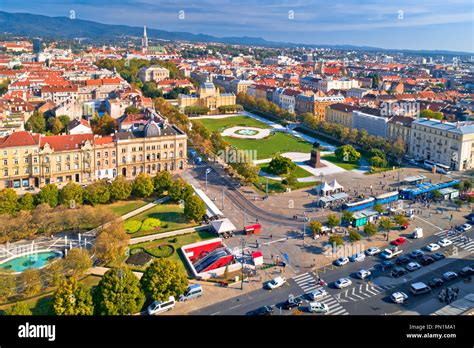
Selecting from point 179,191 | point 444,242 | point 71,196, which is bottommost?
point 444,242

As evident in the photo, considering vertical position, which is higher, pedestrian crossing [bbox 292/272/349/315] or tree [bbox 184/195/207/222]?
tree [bbox 184/195/207/222]

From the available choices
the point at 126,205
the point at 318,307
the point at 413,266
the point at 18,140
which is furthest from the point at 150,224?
the point at 413,266

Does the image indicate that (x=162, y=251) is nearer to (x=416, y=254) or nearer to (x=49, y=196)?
(x=49, y=196)

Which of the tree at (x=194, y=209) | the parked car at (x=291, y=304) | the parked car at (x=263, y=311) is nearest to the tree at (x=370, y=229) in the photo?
the parked car at (x=291, y=304)

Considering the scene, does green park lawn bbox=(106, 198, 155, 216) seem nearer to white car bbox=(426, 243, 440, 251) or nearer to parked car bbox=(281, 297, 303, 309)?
parked car bbox=(281, 297, 303, 309)

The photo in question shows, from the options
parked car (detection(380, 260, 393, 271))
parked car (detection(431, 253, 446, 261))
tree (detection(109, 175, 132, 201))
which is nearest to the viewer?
parked car (detection(380, 260, 393, 271))

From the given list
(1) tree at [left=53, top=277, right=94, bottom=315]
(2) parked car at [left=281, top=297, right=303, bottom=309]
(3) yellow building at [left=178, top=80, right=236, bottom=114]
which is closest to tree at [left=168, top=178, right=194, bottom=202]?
(2) parked car at [left=281, top=297, right=303, bottom=309]

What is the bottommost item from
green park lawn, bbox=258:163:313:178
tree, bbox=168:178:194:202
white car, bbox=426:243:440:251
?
white car, bbox=426:243:440:251
